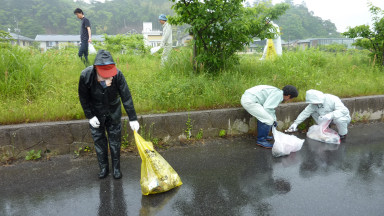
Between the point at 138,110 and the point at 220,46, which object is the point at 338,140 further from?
the point at 138,110

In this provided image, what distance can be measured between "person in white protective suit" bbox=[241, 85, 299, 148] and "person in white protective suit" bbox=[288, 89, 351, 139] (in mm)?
627

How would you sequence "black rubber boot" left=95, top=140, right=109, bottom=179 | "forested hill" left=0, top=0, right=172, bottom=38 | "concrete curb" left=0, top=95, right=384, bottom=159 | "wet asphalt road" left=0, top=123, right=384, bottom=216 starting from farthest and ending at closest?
1. "forested hill" left=0, top=0, right=172, bottom=38
2. "concrete curb" left=0, top=95, right=384, bottom=159
3. "black rubber boot" left=95, top=140, right=109, bottom=179
4. "wet asphalt road" left=0, top=123, right=384, bottom=216

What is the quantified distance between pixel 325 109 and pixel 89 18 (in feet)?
232

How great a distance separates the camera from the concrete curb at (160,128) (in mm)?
3564

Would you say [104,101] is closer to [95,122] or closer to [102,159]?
[95,122]

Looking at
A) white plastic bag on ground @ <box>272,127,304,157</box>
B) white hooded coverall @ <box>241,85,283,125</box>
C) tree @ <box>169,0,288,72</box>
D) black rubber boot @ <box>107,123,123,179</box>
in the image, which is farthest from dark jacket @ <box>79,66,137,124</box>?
tree @ <box>169,0,288,72</box>

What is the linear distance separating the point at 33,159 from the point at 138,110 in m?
1.68

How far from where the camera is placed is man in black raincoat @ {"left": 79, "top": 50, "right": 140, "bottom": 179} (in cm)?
284

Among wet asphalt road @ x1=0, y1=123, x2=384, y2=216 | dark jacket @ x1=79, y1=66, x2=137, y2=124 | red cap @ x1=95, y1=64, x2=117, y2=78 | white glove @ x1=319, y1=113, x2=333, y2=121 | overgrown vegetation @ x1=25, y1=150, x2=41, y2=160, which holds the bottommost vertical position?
wet asphalt road @ x1=0, y1=123, x2=384, y2=216

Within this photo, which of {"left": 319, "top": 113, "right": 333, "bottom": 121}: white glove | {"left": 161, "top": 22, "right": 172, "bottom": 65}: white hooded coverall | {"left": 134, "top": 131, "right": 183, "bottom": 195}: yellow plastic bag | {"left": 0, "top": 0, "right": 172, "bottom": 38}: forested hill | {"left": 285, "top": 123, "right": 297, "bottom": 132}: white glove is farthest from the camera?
{"left": 0, "top": 0, "right": 172, "bottom": 38}: forested hill

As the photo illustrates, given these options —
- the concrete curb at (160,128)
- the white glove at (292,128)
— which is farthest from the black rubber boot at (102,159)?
the white glove at (292,128)

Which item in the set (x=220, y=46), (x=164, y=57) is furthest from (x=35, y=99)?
(x=220, y=46)

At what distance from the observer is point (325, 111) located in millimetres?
4648

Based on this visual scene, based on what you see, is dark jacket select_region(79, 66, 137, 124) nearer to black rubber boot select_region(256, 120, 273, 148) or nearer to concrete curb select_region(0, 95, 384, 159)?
concrete curb select_region(0, 95, 384, 159)
